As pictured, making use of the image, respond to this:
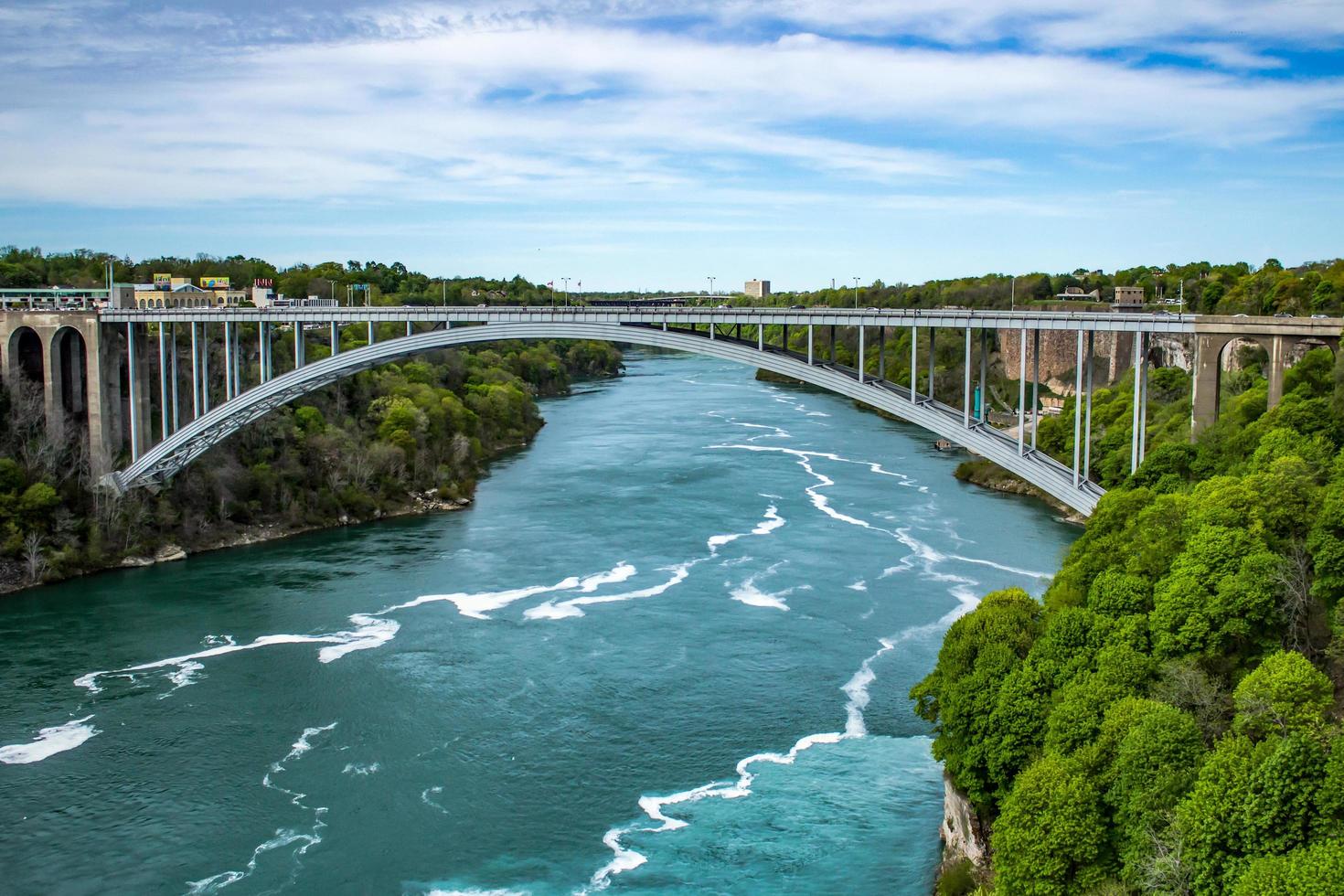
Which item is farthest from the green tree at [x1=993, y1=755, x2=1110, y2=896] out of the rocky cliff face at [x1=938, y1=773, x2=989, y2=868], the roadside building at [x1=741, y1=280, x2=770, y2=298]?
the roadside building at [x1=741, y1=280, x2=770, y2=298]

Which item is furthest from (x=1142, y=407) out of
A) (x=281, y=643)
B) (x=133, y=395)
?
(x=133, y=395)

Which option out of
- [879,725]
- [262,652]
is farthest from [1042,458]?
[262,652]

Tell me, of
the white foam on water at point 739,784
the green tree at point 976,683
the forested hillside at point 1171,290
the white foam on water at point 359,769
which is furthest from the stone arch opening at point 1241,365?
the white foam on water at point 359,769

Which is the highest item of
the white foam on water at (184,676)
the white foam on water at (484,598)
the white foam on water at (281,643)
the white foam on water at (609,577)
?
the white foam on water at (609,577)

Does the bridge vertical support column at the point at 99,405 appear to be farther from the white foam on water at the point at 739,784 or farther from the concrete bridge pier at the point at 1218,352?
the concrete bridge pier at the point at 1218,352

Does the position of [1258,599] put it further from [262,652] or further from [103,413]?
[103,413]

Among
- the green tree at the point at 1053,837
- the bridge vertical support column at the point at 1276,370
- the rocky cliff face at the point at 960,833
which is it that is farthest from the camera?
the bridge vertical support column at the point at 1276,370

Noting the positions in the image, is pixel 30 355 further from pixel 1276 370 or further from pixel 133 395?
pixel 1276 370
